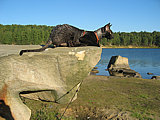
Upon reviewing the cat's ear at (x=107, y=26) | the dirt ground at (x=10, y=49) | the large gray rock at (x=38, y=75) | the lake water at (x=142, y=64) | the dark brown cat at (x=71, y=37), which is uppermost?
the cat's ear at (x=107, y=26)

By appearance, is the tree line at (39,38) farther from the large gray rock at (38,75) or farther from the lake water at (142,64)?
the large gray rock at (38,75)

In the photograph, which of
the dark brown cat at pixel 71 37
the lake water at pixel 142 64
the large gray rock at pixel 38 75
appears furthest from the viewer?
the lake water at pixel 142 64

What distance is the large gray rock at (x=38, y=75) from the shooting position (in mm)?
3475

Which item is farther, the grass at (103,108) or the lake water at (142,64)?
the lake water at (142,64)

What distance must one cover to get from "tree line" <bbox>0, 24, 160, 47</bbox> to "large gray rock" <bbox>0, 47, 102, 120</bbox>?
62313 millimetres

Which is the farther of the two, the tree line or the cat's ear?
the tree line

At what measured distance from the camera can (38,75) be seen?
3826 mm

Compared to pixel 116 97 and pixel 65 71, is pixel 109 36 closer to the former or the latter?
pixel 116 97

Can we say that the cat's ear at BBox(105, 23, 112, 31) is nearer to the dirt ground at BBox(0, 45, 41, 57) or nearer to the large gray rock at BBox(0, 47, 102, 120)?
the large gray rock at BBox(0, 47, 102, 120)

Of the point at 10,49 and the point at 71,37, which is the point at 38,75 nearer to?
the point at 10,49

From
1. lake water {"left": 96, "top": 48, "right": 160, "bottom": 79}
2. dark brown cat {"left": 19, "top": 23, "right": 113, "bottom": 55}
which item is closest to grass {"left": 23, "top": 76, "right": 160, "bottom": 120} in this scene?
dark brown cat {"left": 19, "top": 23, "right": 113, "bottom": 55}

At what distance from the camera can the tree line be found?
2477 inches

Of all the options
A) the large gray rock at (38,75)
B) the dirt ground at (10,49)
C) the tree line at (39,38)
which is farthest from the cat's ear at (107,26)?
the tree line at (39,38)

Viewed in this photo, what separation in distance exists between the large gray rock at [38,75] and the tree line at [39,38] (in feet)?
204
